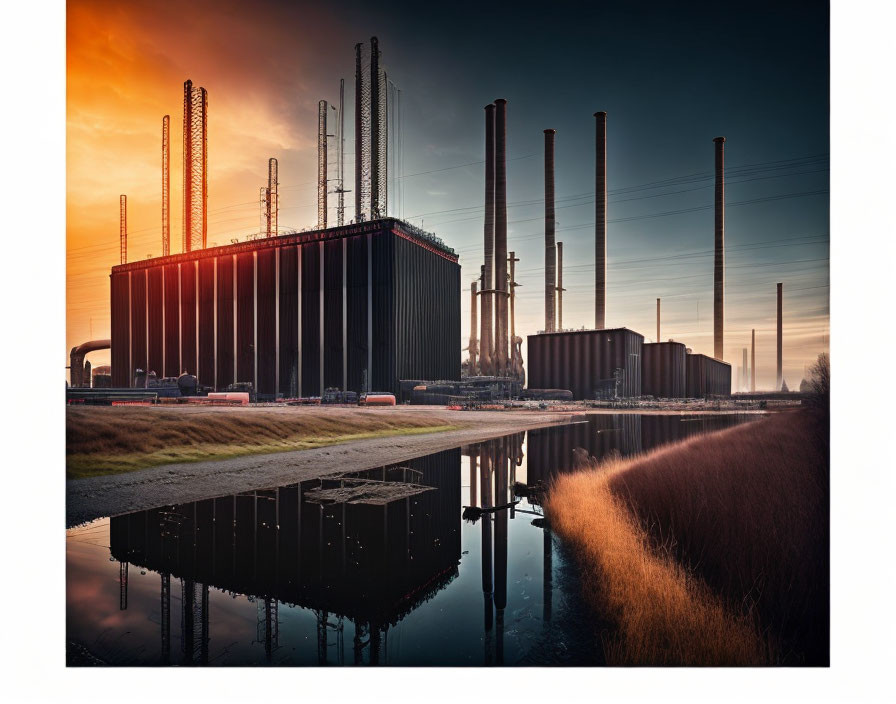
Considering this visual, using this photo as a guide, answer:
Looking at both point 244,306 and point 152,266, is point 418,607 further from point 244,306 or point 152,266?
point 152,266

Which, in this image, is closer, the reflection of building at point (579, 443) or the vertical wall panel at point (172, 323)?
the reflection of building at point (579, 443)

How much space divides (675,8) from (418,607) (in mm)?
7057

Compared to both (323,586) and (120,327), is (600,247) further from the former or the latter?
(323,586)

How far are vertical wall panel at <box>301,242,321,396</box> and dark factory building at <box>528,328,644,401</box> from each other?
2380cm

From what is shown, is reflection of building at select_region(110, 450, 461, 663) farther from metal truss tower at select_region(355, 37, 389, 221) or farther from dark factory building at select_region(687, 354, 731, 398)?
dark factory building at select_region(687, 354, 731, 398)

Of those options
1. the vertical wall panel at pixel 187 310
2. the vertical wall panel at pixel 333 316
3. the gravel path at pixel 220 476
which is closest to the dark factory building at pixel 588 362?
the vertical wall panel at pixel 333 316

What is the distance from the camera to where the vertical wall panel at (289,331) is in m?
35.0

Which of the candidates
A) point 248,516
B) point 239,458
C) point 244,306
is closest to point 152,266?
point 244,306

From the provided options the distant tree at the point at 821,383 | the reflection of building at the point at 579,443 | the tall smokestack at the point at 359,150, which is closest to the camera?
the distant tree at the point at 821,383

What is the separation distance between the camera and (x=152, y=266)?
3725 cm

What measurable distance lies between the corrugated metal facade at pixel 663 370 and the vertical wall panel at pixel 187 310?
1644 inches

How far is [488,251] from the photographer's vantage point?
3962cm

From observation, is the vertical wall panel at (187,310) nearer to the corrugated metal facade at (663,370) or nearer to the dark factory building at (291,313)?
the dark factory building at (291,313)

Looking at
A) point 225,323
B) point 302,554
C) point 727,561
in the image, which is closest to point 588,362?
point 225,323
